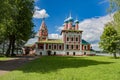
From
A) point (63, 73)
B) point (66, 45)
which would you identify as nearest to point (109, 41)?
point (66, 45)

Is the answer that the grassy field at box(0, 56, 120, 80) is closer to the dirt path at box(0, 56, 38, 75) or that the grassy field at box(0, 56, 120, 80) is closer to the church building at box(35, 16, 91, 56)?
the dirt path at box(0, 56, 38, 75)

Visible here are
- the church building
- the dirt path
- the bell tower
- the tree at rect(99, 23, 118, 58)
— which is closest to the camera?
the dirt path

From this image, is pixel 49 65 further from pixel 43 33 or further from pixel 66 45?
pixel 43 33

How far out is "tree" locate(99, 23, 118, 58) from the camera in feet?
227

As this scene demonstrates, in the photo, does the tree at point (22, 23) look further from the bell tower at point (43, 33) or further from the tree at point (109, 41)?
the bell tower at point (43, 33)

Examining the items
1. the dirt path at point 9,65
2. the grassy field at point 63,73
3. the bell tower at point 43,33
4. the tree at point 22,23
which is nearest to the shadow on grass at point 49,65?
the grassy field at point 63,73

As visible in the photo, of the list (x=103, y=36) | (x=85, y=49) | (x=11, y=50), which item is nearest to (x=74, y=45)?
(x=85, y=49)

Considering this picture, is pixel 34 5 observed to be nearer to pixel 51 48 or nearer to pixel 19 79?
pixel 51 48

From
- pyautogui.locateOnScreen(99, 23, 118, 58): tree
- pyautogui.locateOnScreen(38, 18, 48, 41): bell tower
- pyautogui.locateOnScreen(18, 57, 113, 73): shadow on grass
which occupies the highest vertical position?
pyautogui.locateOnScreen(38, 18, 48, 41): bell tower

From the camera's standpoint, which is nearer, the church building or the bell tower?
the church building

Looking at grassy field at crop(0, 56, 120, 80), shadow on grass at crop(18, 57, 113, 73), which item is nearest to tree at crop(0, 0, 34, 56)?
shadow on grass at crop(18, 57, 113, 73)

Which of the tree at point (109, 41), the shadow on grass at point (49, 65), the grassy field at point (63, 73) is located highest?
the tree at point (109, 41)

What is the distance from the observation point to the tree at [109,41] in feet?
227

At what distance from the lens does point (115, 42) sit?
6844 cm
